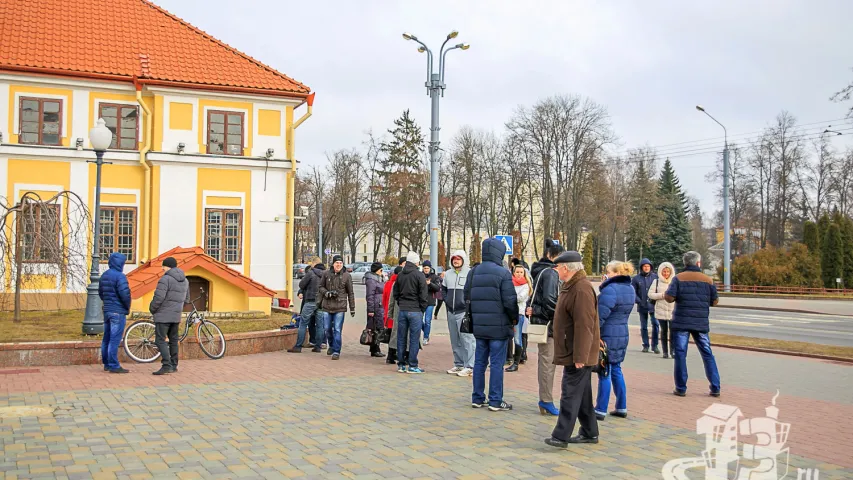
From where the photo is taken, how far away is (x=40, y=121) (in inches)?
980

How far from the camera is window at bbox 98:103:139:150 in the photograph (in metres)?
25.7

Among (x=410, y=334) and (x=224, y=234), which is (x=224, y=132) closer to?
(x=224, y=234)

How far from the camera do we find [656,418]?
886cm

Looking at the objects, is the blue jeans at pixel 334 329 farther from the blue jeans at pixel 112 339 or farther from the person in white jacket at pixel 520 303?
the blue jeans at pixel 112 339

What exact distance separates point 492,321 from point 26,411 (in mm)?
5450

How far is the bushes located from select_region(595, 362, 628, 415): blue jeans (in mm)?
43095

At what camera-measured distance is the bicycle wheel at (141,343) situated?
1320 cm

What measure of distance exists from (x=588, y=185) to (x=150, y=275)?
43.5 meters

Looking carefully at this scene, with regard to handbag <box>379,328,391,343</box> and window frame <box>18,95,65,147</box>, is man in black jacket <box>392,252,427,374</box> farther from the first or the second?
window frame <box>18,95,65,147</box>

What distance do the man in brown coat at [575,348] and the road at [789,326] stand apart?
14.2 m

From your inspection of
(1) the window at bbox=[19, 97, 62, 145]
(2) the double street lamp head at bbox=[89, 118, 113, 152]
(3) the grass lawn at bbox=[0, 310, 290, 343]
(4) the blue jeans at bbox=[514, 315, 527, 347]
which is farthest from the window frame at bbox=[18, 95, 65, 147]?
(4) the blue jeans at bbox=[514, 315, 527, 347]

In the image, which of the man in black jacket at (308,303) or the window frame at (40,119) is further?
the window frame at (40,119)

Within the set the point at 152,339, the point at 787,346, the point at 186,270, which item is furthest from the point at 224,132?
the point at 787,346

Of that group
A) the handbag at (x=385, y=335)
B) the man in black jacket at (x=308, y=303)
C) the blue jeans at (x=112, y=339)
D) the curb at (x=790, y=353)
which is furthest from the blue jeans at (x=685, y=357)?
the blue jeans at (x=112, y=339)
